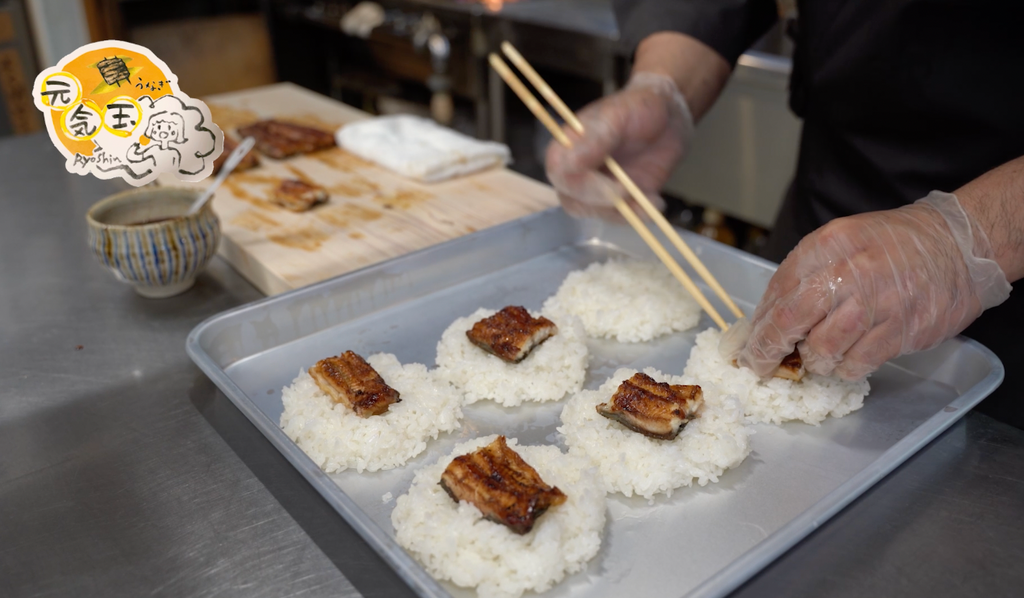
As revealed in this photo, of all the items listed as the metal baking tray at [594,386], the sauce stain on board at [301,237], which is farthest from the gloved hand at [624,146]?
the sauce stain on board at [301,237]

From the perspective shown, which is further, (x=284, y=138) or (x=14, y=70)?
(x=14, y=70)

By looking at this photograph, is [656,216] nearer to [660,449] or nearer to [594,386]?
[594,386]

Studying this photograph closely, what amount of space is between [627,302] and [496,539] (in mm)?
912

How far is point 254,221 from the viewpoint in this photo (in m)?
2.48

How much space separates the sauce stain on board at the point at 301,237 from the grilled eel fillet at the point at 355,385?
2.57ft

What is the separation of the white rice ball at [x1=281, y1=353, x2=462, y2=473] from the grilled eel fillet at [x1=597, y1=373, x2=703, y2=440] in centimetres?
35

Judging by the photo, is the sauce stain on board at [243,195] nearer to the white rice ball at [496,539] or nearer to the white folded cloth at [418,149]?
the white folded cloth at [418,149]

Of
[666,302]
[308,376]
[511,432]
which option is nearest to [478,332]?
[511,432]

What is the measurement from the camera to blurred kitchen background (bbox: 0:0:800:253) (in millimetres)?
4055

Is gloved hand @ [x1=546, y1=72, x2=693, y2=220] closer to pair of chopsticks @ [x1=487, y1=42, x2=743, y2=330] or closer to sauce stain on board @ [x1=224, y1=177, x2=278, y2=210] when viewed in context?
pair of chopsticks @ [x1=487, y1=42, x2=743, y2=330]

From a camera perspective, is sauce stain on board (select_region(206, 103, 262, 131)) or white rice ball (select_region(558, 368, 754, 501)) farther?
sauce stain on board (select_region(206, 103, 262, 131))

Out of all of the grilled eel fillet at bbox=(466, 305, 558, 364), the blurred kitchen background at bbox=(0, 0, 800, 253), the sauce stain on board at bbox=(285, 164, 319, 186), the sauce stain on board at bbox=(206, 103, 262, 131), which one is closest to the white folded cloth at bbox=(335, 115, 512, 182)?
the sauce stain on board at bbox=(285, 164, 319, 186)

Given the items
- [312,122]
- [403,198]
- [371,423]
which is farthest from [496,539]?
[312,122]

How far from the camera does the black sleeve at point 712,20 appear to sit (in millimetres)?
2402
